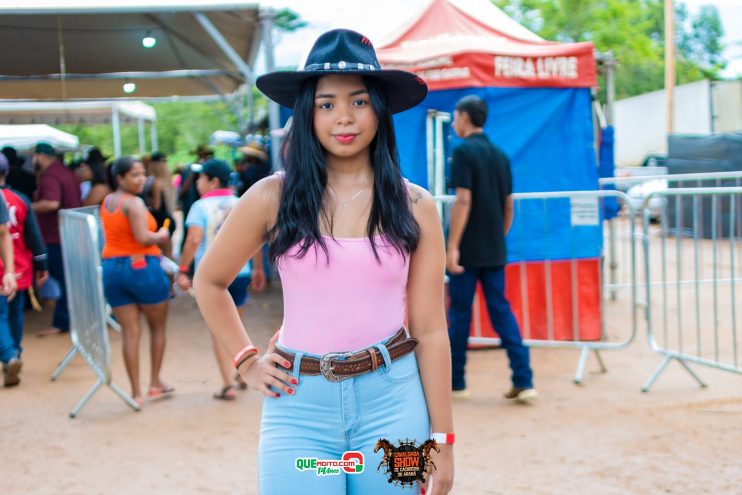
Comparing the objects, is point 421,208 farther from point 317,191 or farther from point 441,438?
point 441,438

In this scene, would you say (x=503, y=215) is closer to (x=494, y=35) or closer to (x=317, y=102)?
(x=494, y=35)

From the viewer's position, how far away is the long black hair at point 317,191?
7.30 ft

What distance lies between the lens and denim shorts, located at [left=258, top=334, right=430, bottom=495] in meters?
2.17

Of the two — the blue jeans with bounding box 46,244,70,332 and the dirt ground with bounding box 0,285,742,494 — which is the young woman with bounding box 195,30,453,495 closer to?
the dirt ground with bounding box 0,285,742,494

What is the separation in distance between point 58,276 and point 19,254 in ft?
6.61

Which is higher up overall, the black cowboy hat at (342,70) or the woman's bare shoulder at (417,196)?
the black cowboy hat at (342,70)

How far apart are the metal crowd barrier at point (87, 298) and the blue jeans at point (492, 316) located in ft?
7.70

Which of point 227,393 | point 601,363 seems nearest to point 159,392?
point 227,393

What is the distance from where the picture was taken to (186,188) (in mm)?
12227

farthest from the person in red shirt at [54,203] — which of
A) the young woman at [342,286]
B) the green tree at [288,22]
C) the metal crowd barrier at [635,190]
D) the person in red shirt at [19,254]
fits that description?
the young woman at [342,286]

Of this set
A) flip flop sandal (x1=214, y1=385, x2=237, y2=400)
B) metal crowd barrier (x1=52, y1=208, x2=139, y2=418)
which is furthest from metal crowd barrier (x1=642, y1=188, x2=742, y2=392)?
metal crowd barrier (x1=52, y1=208, x2=139, y2=418)

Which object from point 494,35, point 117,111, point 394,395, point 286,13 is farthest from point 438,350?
point 117,111

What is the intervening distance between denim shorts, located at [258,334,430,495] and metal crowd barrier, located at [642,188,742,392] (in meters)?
4.38

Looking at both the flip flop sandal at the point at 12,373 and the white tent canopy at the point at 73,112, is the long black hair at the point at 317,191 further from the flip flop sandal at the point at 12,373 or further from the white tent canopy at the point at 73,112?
the white tent canopy at the point at 73,112
